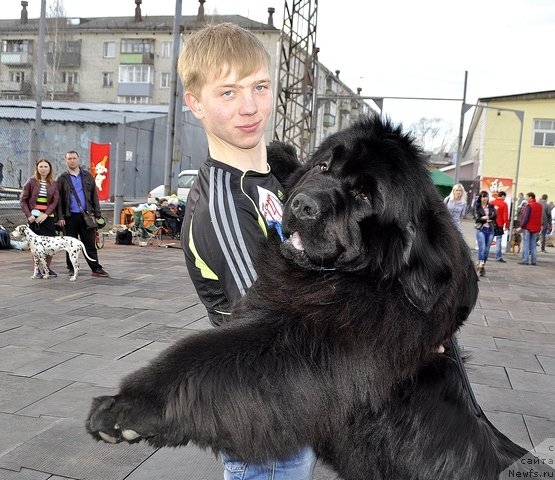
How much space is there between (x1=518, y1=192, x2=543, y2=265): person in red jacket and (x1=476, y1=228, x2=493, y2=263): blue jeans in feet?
11.4

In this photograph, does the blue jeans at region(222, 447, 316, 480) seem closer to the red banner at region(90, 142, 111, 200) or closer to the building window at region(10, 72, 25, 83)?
the red banner at region(90, 142, 111, 200)

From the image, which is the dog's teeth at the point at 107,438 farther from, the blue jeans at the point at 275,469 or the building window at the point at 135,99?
the building window at the point at 135,99

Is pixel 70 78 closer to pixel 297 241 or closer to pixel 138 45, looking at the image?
pixel 138 45

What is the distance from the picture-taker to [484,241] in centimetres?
1358

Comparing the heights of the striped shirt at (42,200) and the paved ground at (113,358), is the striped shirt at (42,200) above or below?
above

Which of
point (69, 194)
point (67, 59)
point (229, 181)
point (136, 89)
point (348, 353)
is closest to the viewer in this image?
point (348, 353)

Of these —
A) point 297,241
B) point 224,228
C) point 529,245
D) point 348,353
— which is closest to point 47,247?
point 224,228

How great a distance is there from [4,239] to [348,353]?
40.9ft

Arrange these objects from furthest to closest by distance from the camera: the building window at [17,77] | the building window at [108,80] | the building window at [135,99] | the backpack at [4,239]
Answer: the building window at [17,77]
the building window at [108,80]
the building window at [135,99]
the backpack at [4,239]

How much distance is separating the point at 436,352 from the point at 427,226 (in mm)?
385

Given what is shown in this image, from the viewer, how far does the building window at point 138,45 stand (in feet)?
181

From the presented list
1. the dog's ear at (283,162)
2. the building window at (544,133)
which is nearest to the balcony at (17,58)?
the building window at (544,133)

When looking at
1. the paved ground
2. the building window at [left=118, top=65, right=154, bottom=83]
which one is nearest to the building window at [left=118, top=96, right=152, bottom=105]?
the building window at [left=118, top=65, right=154, bottom=83]

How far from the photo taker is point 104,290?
9.09 meters
